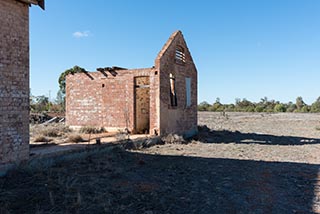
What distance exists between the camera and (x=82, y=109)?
1725 cm

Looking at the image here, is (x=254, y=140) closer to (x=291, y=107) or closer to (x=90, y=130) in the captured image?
(x=90, y=130)

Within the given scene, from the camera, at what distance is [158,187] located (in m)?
6.75

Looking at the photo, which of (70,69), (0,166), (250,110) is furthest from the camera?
(250,110)

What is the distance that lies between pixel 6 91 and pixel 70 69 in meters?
31.5

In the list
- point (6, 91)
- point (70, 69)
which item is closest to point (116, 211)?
point (6, 91)

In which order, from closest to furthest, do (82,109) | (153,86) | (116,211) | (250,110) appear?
(116,211) < (153,86) < (82,109) < (250,110)

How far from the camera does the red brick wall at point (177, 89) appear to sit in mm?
14742

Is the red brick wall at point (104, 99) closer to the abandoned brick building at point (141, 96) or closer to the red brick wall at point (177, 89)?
the abandoned brick building at point (141, 96)

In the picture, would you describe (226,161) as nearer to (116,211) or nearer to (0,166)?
(116,211)

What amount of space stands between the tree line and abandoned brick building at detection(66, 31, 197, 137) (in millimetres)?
48117

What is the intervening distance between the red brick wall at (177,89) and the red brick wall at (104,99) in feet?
1.93

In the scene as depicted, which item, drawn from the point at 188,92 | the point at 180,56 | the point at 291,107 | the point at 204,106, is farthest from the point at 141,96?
the point at 291,107

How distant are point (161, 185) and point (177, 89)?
9.89 m

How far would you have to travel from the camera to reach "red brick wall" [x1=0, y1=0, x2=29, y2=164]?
7102 mm
